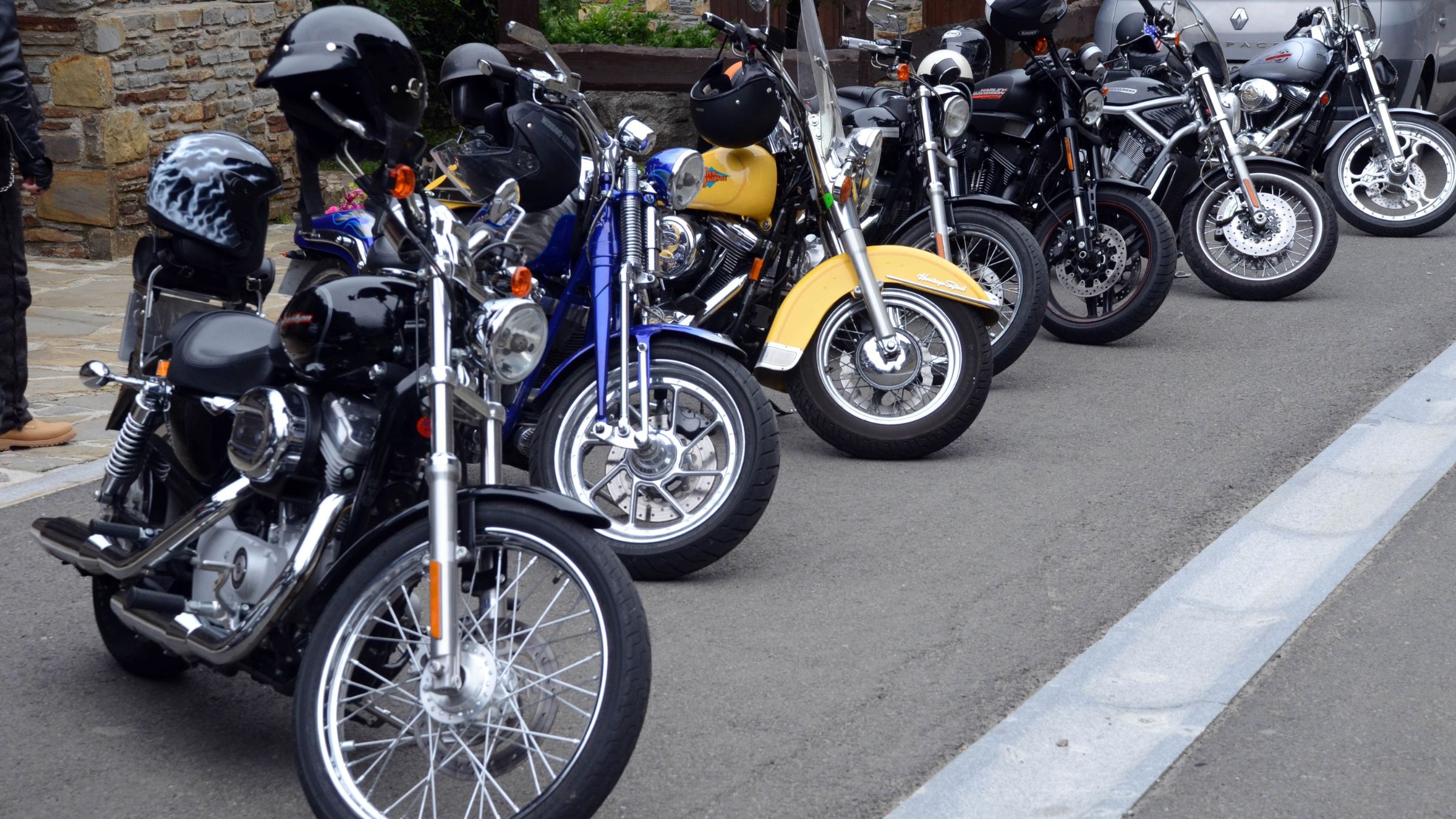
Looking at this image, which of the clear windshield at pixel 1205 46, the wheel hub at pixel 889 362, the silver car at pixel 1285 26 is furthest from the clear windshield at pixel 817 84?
the silver car at pixel 1285 26

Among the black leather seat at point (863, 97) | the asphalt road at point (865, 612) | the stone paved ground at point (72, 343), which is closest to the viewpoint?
the asphalt road at point (865, 612)

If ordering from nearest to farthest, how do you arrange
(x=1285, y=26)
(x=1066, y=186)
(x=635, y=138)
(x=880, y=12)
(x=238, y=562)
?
(x=238, y=562)
(x=635, y=138)
(x=880, y=12)
(x=1066, y=186)
(x=1285, y=26)

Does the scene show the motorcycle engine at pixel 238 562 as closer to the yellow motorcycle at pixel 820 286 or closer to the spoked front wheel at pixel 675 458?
the spoked front wheel at pixel 675 458

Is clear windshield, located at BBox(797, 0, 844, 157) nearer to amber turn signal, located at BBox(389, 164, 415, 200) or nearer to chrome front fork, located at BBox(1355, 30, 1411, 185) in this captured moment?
amber turn signal, located at BBox(389, 164, 415, 200)

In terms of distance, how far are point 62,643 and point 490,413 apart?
1804 millimetres

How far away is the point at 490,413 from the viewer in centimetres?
289

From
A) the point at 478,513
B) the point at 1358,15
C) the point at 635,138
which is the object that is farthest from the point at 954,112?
the point at 1358,15

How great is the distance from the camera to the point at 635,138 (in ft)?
14.7

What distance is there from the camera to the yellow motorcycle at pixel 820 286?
535 cm

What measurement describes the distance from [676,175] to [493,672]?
2293 mm

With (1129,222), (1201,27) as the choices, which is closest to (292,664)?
(1129,222)

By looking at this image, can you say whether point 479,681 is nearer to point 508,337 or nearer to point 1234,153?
point 508,337

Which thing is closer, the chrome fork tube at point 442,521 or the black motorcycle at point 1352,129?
the chrome fork tube at point 442,521

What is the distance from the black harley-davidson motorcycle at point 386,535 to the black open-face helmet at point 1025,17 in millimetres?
4563
